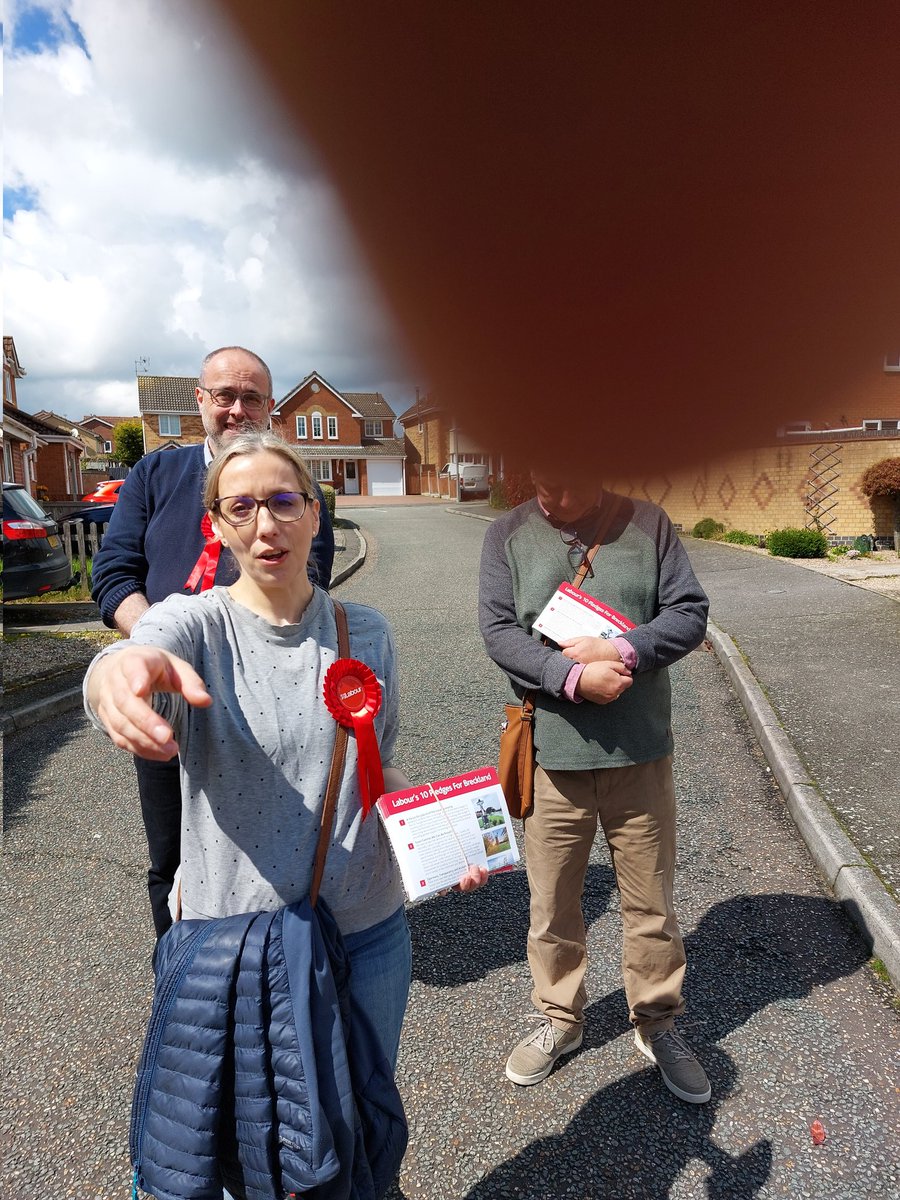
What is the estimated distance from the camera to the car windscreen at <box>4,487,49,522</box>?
30.1 feet

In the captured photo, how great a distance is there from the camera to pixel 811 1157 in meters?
1.95

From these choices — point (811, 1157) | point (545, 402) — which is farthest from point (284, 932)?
point (811, 1157)

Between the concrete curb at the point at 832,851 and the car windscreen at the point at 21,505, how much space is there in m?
8.67

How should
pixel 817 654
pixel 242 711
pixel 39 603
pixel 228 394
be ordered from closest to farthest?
pixel 242 711 < pixel 228 394 < pixel 817 654 < pixel 39 603

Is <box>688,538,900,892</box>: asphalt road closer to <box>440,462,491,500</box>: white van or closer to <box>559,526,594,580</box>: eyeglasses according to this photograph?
<box>559,526,594,580</box>: eyeglasses

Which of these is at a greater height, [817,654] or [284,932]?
[284,932]

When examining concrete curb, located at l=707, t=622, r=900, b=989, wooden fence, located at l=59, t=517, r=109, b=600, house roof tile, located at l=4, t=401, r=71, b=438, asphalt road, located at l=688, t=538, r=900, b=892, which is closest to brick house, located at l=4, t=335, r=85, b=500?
house roof tile, located at l=4, t=401, r=71, b=438

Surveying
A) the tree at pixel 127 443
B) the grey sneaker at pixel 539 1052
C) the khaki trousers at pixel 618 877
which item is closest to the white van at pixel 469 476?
the khaki trousers at pixel 618 877

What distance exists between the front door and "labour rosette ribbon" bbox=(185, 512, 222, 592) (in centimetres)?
76

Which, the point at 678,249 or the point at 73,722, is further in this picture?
the point at 73,722

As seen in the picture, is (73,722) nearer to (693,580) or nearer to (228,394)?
(228,394)

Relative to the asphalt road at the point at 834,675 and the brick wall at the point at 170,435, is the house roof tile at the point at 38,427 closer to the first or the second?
the asphalt road at the point at 834,675

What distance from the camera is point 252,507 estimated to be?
150 centimetres

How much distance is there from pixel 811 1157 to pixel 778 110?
2.45 meters
